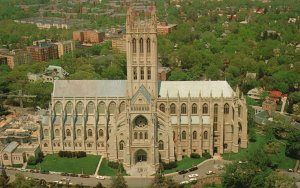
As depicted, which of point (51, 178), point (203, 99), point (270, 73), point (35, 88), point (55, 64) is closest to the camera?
point (51, 178)

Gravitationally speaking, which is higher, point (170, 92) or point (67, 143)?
point (170, 92)

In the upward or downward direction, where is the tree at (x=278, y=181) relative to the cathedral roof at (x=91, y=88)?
downward

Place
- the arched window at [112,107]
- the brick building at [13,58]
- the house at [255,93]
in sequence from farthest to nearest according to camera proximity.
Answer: the brick building at [13,58], the house at [255,93], the arched window at [112,107]

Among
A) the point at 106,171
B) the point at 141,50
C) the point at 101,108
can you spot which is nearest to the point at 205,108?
the point at 141,50

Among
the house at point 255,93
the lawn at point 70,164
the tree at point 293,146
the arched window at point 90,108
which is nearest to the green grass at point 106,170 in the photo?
the lawn at point 70,164

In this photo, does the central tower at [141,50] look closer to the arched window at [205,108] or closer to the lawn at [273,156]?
the arched window at [205,108]

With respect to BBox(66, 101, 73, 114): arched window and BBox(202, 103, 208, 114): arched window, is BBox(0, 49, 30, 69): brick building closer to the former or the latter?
BBox(66, 101, 73, 114): arched window

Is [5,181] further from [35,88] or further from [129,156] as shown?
[35,88]

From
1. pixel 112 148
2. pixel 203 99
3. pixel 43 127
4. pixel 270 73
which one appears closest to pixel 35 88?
pixel 43 127
